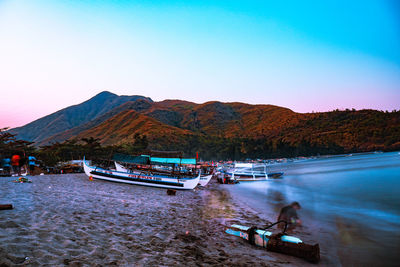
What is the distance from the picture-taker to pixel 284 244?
1048 centimetres

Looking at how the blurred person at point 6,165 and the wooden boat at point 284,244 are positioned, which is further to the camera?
the blurred person at point 6,165

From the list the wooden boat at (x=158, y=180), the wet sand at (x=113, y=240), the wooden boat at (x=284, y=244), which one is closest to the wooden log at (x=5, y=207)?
the wet sand at (x=113, y=240)

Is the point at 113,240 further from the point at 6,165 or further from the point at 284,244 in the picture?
the point at 6,165

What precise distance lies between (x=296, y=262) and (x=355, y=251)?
5160mm

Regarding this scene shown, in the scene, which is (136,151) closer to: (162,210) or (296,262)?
(162,210)

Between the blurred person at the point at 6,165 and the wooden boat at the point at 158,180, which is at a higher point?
the blurred person at the point at 6,165

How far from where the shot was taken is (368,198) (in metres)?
32.1

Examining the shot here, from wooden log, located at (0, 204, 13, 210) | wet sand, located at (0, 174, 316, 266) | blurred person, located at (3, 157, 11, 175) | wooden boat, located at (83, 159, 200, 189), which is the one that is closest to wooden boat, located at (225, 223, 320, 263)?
wet sand, located at (0, 174, 316, 266)

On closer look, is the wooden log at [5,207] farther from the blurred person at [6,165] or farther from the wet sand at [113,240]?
the blurred person at [6,165]

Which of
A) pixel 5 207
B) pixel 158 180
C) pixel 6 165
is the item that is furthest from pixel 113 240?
pixel 6 165

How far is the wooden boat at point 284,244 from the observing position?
10093 mm

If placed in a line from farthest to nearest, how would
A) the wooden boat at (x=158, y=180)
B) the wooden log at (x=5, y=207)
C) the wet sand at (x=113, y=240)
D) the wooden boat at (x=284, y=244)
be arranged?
the wooden boat at (x=158, y=180)
the wooden log at (x=5, y=207)
the wooden boat at (x=284, y=244)
the wet sand at (x=113, y=240)

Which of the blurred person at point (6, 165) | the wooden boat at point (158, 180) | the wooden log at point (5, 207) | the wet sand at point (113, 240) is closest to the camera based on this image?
the wet sand at point (113, 240)

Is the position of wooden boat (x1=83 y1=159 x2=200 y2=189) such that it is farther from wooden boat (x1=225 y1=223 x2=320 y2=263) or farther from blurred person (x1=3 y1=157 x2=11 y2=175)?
blurred person (x1=3 y1=157 x2=11 y2=175)
